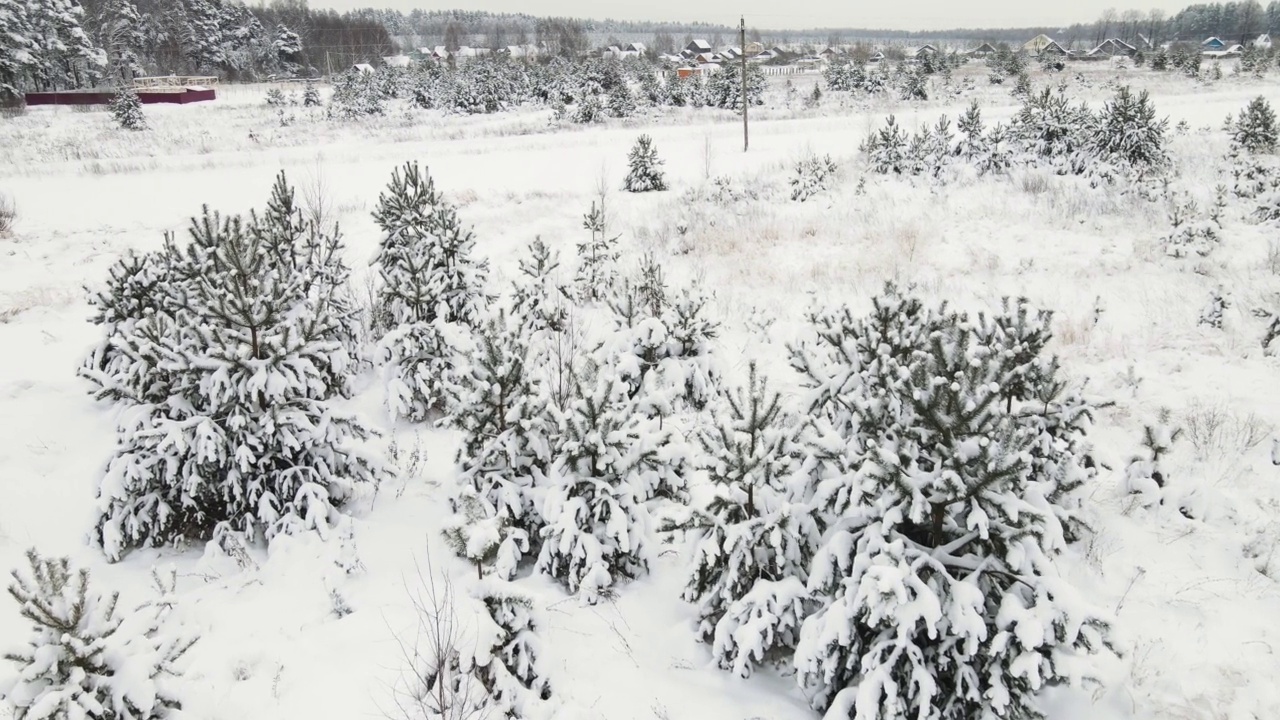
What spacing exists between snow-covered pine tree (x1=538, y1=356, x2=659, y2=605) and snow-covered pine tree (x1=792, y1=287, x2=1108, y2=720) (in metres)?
1.31

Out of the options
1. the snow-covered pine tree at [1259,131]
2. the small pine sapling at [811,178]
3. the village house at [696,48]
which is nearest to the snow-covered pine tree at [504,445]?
the small pine sapling at [811,178]

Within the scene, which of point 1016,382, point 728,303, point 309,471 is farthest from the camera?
point 728,303

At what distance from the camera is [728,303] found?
32.4ft

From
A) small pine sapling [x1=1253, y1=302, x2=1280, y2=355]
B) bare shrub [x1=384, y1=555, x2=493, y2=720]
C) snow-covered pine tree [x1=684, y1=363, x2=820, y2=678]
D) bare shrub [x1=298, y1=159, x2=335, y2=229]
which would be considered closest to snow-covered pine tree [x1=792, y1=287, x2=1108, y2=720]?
snow-covered pine tree [x1=684, y1=363, x2=820, y2=678]

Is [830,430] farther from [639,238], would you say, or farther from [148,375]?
[639,238]

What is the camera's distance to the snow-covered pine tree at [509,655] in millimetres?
3408

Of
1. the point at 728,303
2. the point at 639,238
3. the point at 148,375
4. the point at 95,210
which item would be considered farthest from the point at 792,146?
the point at 148,375

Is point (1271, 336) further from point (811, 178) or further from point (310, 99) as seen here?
point (310, 99)

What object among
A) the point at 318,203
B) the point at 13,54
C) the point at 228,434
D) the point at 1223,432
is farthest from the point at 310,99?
the point at 1223,432

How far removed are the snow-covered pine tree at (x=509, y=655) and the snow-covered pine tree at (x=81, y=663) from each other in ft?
4.50

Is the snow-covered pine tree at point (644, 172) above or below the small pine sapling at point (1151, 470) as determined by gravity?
above

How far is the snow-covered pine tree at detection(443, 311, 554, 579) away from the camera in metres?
4.46

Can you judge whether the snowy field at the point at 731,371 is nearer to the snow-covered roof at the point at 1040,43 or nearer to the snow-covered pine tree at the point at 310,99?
the snow-covered pine tree at the point at 310,99

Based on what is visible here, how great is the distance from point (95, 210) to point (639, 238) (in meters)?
12.9
